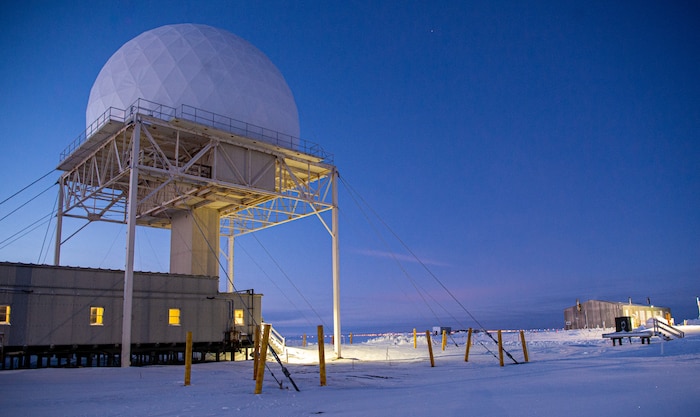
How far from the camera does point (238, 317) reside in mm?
34688

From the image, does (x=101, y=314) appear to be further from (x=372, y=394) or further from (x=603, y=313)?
(x=603, y=313)

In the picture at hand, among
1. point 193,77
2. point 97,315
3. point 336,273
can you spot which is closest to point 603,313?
point 336,273

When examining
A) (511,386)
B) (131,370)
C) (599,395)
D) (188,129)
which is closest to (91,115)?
(188,129)

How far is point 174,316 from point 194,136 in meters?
10.0

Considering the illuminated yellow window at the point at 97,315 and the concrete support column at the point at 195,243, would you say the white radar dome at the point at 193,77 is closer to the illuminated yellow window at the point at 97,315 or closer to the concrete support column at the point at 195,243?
the concrete support column at the point at 195,243

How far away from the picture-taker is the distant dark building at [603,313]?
64.4 meters

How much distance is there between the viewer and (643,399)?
11.1 metres

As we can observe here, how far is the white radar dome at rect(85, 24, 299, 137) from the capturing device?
106 ft

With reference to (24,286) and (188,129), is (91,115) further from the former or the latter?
(24,286)

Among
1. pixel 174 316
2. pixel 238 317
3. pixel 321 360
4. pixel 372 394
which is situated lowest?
pixel 372 394

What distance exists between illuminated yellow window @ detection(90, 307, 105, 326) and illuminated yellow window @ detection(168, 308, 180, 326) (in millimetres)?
3686

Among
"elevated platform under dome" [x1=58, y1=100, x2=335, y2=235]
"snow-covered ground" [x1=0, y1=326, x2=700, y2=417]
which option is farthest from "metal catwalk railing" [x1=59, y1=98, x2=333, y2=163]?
"snow-covered ground" [x1=0, y1=326, x2=700, y2=417]

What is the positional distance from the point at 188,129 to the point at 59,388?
17334 millimetres

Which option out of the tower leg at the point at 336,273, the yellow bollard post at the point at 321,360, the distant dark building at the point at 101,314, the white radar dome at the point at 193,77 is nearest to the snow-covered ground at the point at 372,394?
the yellow bollard post at the point at 321,360
